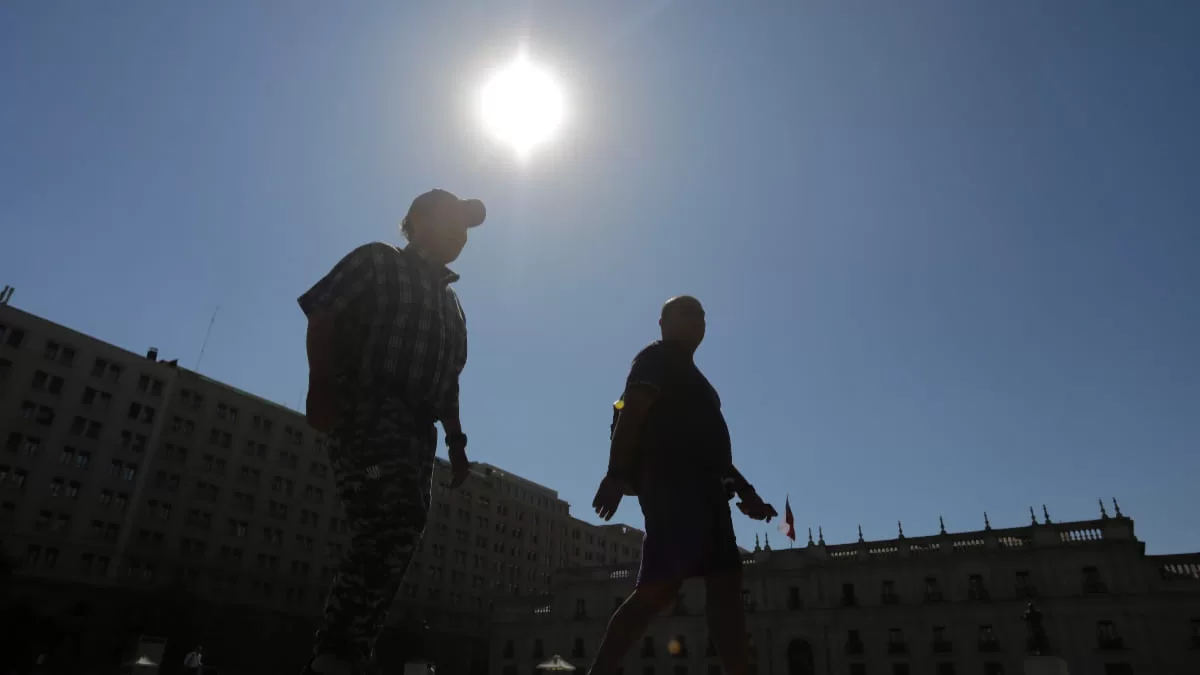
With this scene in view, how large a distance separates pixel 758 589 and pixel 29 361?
5136cm

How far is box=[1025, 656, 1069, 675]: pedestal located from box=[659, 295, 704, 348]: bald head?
1723cm

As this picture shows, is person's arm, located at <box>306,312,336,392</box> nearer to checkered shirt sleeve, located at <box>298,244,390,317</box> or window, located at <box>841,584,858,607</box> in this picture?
checkered shirt sleeve, located at <box>298,244,390,317</box>

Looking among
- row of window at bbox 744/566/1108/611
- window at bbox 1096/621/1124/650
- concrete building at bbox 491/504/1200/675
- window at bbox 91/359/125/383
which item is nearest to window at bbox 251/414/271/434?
window at bbox 91/359/125/383

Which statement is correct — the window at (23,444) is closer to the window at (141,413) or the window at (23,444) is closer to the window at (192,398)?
the window at (141,413)

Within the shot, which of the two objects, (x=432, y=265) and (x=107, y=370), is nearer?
(x=432, y=265)

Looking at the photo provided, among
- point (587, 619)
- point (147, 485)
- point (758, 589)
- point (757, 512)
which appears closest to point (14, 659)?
point (147, 485)

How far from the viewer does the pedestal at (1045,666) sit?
637 inches

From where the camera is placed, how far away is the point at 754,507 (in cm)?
389

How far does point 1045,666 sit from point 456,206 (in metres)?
18.7

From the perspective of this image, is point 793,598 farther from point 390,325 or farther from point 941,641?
point 390,325

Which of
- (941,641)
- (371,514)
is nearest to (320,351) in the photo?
(371,514)

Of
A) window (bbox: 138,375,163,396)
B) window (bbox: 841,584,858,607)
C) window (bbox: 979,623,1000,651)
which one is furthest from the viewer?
window (bbox: 138,375,163,396)

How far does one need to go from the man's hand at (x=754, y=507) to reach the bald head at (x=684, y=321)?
2.97 ft

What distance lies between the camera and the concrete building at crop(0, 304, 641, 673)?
45156 millimetres
